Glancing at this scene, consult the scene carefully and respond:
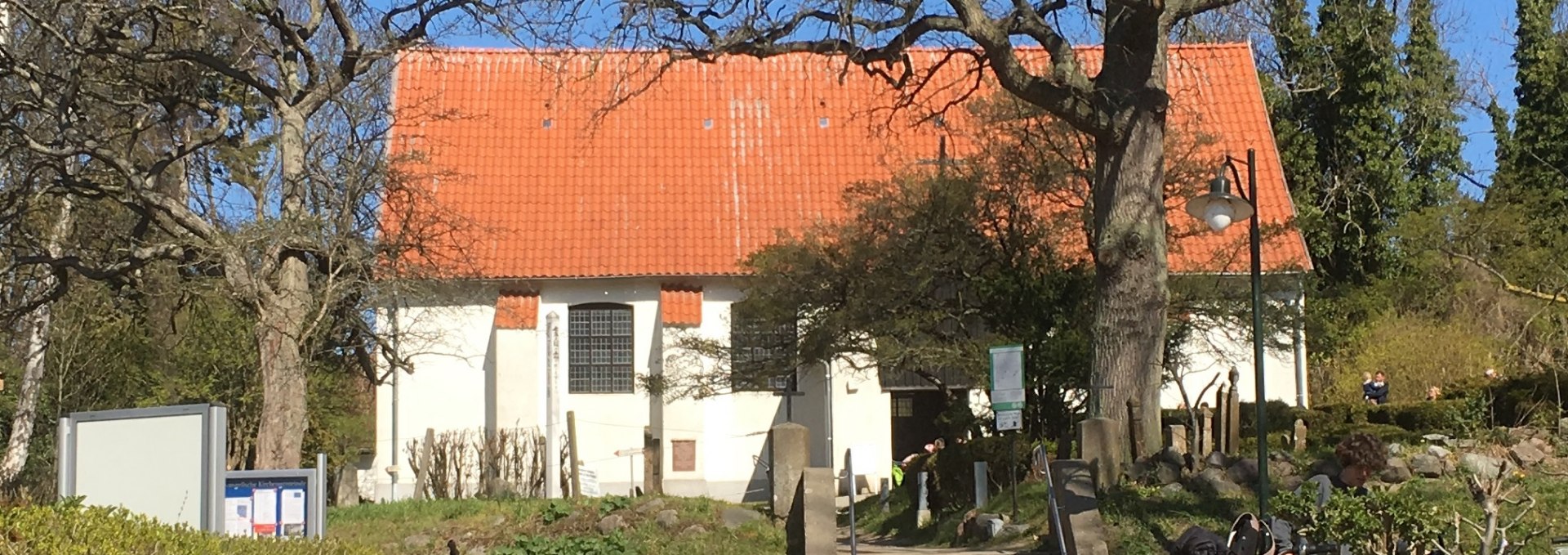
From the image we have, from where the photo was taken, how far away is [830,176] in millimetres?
39656

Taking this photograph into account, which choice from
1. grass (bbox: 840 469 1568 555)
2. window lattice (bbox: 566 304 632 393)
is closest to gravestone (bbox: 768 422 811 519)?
grass (bbox: 840 469 1568 555)

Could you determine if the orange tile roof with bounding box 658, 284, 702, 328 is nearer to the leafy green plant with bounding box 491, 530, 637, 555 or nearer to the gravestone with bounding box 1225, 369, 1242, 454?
the gravestone with bounding box 1225, 369, 1242, 454

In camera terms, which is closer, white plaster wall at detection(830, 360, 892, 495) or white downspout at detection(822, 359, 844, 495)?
white downspout at detection(822, 359, 844, 495)

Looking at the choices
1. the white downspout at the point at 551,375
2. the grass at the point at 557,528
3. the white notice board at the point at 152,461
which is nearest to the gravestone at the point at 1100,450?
the grass at the point at 557,528

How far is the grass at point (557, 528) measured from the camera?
1895 centimetres

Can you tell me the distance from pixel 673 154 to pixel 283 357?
825 inches

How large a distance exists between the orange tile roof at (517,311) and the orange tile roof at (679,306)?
274 centimetres

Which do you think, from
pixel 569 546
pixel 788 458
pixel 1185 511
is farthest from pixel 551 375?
pixel 1185 511

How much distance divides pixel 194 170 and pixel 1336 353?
23859 mm

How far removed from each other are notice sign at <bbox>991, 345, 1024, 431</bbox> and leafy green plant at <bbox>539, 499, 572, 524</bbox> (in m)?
5.35

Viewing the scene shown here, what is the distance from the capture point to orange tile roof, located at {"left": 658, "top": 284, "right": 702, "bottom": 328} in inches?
1462

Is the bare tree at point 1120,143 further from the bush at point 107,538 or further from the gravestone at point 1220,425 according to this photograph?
the bush at point 107,538

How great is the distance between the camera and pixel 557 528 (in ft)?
64.0

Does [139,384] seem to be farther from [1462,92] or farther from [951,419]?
[1462,92]
